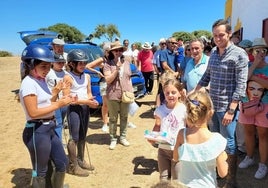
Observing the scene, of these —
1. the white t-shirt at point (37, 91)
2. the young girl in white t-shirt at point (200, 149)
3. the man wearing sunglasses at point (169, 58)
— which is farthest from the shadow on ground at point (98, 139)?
the young girl in white t-shirt at point (200, 149)

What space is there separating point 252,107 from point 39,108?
280cm

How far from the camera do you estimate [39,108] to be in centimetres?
284

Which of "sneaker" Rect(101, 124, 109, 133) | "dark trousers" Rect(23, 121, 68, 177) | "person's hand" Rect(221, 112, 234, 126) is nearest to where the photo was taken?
"dark trousers" Rect(23, 121, 68, 177)

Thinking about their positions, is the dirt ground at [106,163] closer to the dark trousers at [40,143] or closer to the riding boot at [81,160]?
the riding boot at [81,160]

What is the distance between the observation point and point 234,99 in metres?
3.29

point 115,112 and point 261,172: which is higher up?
point 115,112

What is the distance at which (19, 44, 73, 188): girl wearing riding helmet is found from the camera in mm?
2805

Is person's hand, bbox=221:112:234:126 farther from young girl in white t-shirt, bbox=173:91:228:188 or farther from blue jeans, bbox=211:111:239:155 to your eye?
young girl in white t-shirt, bbox=173:91:228:188

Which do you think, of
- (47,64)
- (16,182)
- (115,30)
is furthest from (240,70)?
(115,30)

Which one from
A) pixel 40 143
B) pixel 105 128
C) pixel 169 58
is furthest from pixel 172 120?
pixel 169 58

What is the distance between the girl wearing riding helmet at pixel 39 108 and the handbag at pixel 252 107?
245 cm

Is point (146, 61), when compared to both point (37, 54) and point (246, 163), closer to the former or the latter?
point (246, 163)

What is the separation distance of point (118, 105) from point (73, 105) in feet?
4.51

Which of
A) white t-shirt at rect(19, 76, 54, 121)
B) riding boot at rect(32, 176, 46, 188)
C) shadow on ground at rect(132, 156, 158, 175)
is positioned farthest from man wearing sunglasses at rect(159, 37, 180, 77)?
riding boot at rect(32, 176, 46, 188)
